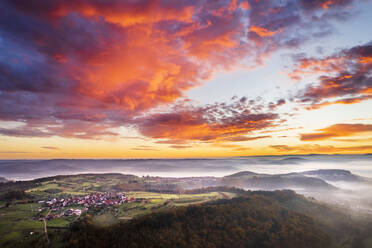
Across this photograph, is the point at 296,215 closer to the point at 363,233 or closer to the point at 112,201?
the point at 363,233

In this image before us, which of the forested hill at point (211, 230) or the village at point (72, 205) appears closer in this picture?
the forested hill at point (211, 230)

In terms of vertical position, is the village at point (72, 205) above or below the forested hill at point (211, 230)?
above

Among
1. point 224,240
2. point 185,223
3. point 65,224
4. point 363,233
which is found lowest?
point 363,233

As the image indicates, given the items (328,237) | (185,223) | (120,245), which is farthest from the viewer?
(328,237)

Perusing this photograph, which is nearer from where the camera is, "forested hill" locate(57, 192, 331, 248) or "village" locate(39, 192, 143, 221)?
"forested hill" locate(57, 192, 331, 248)

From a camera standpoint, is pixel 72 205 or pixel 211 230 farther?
pixel 72 205

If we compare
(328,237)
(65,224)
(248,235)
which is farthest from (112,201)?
(328,237)

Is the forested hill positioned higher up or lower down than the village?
lower down

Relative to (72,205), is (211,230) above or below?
below
